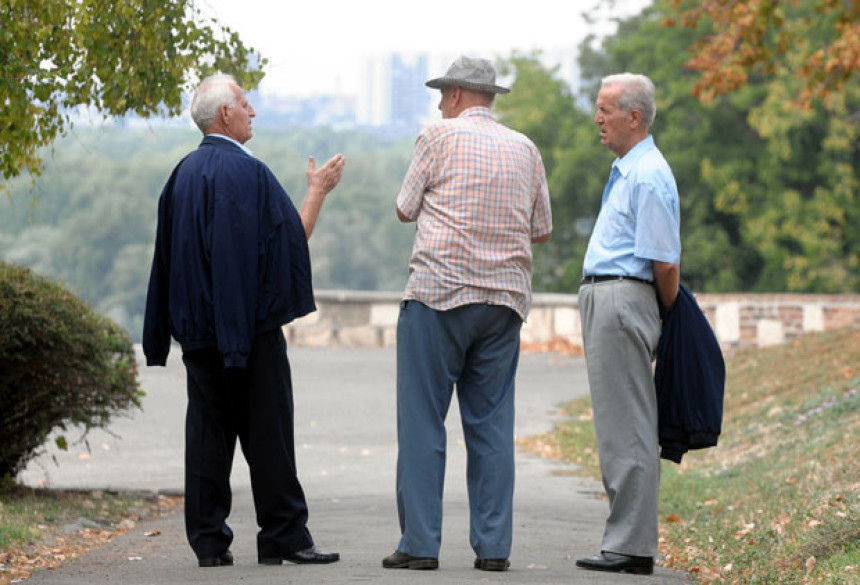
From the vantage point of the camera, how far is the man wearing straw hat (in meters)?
5.52

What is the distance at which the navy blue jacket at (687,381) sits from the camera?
5754 millimetres

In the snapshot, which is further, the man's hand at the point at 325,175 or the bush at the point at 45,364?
the bush at the point at 45,364

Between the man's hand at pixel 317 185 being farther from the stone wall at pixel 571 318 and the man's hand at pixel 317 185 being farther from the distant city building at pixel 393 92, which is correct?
the distant city building at pixel 393 92

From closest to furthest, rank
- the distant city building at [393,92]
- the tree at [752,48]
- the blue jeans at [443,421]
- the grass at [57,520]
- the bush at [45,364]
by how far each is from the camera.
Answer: the blue jeans at [443,421], the grass at [57,520], the bush at [45,364], the tree at [752,48], the distant city building at [393,92]

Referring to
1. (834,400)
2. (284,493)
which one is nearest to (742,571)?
(284,493)

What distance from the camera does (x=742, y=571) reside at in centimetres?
580

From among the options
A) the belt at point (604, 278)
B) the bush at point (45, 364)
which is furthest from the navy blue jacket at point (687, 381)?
the bush at point (45, 364)

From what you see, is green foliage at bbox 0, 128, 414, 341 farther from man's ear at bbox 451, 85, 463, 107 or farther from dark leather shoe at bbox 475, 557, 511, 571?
dark leather shoe at bbox 475, 557, 511, 571

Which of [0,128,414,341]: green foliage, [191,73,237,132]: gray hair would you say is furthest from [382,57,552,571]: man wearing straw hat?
[0,128,414,341]: green foliage

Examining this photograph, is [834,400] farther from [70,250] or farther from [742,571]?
[70,250]

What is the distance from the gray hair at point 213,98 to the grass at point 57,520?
6.48ft

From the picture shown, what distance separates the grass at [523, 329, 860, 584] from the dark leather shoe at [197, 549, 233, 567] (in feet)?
6.21

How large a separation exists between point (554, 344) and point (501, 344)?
17005 millimetres

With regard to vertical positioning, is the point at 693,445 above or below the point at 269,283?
below
